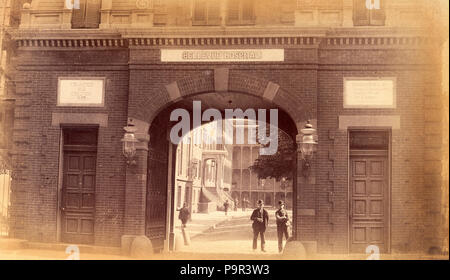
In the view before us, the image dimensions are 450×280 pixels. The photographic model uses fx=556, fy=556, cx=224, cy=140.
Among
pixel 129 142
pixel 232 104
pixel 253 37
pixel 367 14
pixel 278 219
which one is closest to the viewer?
pixel 129 142

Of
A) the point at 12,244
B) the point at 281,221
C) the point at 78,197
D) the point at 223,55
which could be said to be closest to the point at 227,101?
the point at 223,55

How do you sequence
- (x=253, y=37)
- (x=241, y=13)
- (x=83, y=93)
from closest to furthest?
(x=253, y=37) → (x=241, y=13) → (x=83, y=93)

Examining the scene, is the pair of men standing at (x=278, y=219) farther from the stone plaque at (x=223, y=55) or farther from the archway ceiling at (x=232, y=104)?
the stone plaque at (x=223, y=55)

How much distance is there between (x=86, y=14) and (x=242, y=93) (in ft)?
16.4

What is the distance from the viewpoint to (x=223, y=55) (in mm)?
15000

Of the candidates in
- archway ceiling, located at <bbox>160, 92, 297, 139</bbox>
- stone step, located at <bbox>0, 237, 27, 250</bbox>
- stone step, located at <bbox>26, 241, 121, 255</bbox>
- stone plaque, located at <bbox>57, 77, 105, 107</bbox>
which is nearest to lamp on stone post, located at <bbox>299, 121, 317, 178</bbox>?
archway ceiling, located at <bbox>160, 92, 297, 139</bbox>

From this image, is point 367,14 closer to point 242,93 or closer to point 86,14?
point 242,93

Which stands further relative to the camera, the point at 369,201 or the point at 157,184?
the point at 157,184

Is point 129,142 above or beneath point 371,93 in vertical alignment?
beneath

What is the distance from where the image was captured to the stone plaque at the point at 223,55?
1487 cm

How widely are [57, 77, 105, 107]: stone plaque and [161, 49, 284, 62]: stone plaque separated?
200 cm

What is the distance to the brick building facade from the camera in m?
14.5

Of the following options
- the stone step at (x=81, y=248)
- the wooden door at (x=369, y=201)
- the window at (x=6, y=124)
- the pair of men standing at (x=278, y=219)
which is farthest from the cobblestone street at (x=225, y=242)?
the window at (x=6, y=124)
